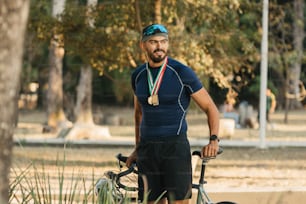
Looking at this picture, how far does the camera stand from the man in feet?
21.1

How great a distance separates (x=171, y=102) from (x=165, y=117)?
9cm

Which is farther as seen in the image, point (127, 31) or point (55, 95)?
point (55, 95)

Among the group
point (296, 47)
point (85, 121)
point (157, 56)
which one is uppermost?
point (296, 47)

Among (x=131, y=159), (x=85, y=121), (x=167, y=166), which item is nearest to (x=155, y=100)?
(x=167, y=166)

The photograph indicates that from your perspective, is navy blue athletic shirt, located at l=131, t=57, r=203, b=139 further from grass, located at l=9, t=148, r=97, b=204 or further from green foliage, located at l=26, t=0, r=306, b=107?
green foliage, located at l=26, t=0, r=306, b=107

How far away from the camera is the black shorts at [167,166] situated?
21.3 ft

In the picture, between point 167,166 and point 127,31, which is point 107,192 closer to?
point 167,166

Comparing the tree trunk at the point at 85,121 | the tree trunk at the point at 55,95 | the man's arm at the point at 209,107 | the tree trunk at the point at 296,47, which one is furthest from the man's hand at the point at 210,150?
the tree trunk at the point at 296,47

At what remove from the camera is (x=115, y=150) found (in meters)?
24.7

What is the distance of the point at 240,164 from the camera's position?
1992cm

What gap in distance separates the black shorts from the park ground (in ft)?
4.56

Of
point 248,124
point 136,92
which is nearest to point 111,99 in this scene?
point 248,124

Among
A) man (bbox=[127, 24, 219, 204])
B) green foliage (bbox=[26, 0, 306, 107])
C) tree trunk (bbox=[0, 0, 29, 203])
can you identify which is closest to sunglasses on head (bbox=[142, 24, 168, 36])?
man (bbox=[127, 24, 219, 204])

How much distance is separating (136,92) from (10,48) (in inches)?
80.3
